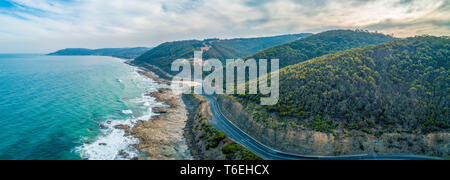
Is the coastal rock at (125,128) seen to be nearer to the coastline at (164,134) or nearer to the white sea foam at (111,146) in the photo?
the coastline at (164,134)

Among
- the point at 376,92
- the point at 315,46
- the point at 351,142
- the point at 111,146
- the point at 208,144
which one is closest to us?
the point at 351,142

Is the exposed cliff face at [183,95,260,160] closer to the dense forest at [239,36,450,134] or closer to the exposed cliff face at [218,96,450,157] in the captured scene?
the exposed cliff face at [218,96,450,157]

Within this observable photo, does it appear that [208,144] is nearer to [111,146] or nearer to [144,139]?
[144,139]

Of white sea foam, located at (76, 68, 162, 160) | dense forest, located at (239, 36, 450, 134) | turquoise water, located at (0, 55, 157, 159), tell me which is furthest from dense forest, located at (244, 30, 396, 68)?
white sea foam, located at (76, 68, 162, 160)

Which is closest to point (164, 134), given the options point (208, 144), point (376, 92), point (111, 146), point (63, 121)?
point (111, 146)

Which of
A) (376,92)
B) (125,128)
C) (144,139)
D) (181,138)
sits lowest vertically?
(181,138)

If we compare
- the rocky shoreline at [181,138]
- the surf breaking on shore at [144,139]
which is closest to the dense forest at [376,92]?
the rocky shoreline at [181,138]

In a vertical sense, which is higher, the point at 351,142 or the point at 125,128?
the point at 351,142
